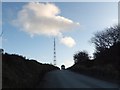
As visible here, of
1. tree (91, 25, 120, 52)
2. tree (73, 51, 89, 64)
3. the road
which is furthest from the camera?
tree (73, 51, 89, 64)

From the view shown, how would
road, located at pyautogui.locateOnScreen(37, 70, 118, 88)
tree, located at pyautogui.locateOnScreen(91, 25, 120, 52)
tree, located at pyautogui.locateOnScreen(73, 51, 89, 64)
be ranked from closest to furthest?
road, located at pyautogui.locateOnScreen(37, 70, 118, 88), tree, located at pyautogui.locateOnScreen(91, 25, 120, 52), tree, located at pyautogui.locateOnScreen(73, 51, 89, 64)

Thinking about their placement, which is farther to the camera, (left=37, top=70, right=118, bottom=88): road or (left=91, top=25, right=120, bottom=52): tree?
(left=91, top=25, right=120, bottom=52): tree

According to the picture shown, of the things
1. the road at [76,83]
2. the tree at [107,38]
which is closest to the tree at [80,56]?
the tree at [107,38]

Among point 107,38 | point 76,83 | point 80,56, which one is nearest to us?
point 76,83

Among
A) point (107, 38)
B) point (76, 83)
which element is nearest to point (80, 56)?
point (107, 38)

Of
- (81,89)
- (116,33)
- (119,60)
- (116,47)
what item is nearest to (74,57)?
(116,33)

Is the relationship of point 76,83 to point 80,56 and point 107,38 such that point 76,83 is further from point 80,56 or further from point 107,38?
point 80,56

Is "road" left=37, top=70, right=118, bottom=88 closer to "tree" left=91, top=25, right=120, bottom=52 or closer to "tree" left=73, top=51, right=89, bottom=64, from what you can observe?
"tree" left=91, top=25, right=120, bottom=52

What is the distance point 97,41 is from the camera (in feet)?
315

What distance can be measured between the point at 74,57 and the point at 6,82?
12694cm

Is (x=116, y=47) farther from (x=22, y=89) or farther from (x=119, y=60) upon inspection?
(x=22, y=89)

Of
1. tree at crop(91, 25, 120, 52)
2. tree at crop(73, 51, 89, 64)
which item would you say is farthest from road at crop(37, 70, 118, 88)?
tree at crop(73, 51, 89, 64)

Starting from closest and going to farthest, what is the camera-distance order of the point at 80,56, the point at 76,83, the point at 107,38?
1. the point at 76,83
2. the point at 107,38
3. the point at 80,56

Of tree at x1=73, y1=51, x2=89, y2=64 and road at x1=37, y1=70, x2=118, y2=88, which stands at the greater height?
tree at x1=73, y1=51, x2=89, y2=64
